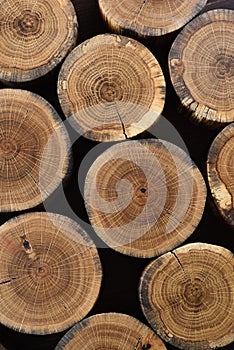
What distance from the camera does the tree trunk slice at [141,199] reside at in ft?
6.39

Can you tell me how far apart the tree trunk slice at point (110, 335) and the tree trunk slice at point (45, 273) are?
45 mm

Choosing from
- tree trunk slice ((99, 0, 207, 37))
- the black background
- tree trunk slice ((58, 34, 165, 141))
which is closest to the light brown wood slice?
tree trunk slice ((58, 34, 165, 141))

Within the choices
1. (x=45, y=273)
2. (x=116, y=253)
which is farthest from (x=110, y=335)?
(x=116, y=253)

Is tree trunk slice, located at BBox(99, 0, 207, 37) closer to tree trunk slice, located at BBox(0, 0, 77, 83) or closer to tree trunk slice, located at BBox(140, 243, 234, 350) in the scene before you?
tree trunk slice, located at BBox(0, 0, 77, 83)

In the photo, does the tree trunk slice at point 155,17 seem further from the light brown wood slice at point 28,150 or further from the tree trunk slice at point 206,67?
the light brown wood slice at point 28,150

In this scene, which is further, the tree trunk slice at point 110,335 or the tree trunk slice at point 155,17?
the tree trunk slice at point 155,17

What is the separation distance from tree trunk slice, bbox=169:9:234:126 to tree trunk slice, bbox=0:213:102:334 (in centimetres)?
72

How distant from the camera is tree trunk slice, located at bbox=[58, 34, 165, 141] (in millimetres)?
1999

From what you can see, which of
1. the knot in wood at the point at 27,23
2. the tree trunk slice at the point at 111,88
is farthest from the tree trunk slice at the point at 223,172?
the knot in wood at the point at 27,23

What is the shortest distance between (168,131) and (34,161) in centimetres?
67

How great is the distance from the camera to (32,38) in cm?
204

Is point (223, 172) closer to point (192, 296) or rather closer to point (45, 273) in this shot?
point (192, 296)

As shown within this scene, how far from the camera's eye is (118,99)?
202cm

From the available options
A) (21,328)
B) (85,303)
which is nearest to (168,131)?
(85,303)
